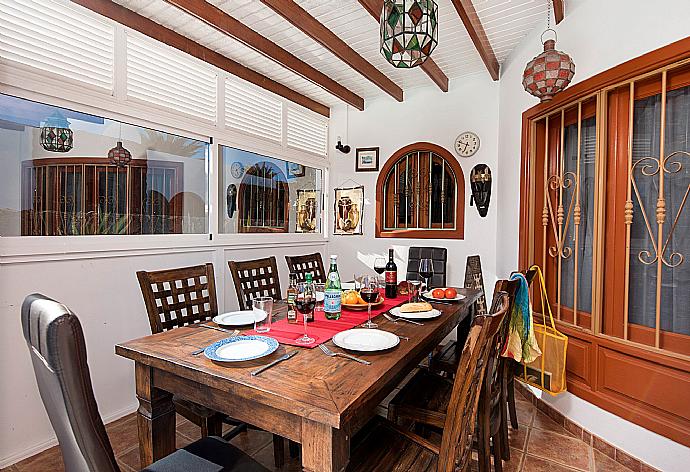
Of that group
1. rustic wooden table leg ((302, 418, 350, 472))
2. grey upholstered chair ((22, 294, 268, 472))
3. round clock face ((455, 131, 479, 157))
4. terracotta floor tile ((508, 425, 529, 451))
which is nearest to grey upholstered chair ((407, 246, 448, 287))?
round clock face ((455, 131, 479, 157))

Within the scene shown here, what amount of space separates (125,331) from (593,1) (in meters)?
3.76

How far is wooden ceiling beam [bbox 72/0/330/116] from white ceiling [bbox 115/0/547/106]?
4cm

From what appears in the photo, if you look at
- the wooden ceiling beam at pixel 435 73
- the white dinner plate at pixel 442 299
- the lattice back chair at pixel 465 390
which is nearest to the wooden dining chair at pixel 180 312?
the lattice back chair at pixel 465 390

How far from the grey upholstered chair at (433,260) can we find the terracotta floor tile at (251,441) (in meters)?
2.12

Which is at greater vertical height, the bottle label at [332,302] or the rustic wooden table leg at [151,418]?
the bottle label at [332,302]

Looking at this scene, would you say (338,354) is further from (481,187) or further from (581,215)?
(481,187)

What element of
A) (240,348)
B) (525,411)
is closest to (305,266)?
(240,348)

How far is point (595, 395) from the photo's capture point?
240cm

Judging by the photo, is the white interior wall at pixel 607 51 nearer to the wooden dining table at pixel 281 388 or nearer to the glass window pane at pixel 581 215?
the glass window pane at pixel 581 215

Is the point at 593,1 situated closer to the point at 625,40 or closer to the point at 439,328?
the point at 625,40

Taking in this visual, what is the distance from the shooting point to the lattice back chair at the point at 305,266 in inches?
120

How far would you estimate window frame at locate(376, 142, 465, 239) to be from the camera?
13.7 feet

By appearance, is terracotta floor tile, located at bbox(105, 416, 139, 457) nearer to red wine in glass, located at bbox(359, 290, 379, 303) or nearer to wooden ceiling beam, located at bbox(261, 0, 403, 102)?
red wine in glass, located at bbox(359, 290, 379, 303)

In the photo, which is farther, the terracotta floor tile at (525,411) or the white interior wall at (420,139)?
the white interior wall at (420,139)
